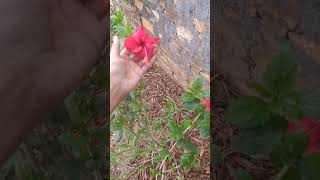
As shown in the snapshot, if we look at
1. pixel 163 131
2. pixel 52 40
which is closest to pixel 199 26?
pixel 163 131

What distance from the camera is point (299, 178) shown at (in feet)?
2.46

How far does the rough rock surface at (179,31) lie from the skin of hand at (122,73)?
0.39m

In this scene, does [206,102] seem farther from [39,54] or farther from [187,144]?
[39,54]

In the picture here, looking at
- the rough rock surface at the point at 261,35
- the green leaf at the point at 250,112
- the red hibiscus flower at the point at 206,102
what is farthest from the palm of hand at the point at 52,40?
the red hibiscus flower at the point at 206,102

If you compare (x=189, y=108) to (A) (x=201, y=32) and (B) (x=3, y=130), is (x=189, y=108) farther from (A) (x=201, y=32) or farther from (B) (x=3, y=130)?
(B) (x=3, y=130)

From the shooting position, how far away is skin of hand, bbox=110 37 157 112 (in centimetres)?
172

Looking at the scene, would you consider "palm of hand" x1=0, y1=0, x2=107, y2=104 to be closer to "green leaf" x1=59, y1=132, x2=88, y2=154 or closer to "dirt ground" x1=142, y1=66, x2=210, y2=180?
"green leaf" x1=59, y1=132, x2=88, y2=154

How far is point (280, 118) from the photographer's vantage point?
76 cm

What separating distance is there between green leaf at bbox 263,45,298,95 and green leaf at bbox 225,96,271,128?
31 millimetres

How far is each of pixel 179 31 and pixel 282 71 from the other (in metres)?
1.86

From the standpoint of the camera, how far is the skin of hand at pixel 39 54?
604 mm

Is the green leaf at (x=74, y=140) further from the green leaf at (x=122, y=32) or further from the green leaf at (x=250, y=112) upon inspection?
the green leaf at (x=122, y=32)

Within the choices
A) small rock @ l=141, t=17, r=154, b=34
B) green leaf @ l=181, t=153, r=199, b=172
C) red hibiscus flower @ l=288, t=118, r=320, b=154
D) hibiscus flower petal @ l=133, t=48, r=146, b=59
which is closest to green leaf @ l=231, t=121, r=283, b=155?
red hibiscus flower @ l=288, t=118, r=320, b=154

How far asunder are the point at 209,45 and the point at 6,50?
1.79 meters
